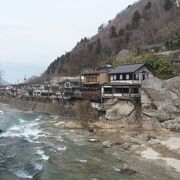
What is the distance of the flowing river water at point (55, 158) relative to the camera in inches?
958

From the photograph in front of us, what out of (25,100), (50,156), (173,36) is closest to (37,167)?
(50,156)

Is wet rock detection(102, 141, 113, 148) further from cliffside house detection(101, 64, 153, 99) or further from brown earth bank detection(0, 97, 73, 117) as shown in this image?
brown earth bank detection(0, 97, 73, 117)

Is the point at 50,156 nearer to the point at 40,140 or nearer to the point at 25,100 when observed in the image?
the point at 40,140

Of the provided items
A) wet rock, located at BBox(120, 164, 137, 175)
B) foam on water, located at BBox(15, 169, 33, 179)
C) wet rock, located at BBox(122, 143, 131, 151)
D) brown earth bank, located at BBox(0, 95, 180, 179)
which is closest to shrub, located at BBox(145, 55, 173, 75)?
brown earth bank, located at BBox(0, 95, 180, 179)

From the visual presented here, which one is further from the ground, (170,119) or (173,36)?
(173,36)

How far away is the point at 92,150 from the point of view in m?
32.0

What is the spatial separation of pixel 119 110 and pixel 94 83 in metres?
Result: 11.6

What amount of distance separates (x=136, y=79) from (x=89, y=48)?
178ft

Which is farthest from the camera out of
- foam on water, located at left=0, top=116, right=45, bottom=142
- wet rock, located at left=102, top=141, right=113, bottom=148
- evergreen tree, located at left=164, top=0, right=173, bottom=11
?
evergreen tree, located at left=164, top=0, right=173, bottom=11

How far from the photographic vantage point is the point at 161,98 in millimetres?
41469

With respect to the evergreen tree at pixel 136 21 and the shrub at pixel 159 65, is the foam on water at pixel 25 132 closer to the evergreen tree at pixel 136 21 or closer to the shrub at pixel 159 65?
the shrub at pixel 159 65

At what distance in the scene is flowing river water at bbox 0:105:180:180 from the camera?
2433 centimetres

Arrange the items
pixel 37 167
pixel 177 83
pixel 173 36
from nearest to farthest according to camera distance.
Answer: pixel 37 167 < pixel 177 83 < pixel 173 36

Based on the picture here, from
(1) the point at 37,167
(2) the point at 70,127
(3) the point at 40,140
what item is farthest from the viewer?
(2) the point at 70,127
